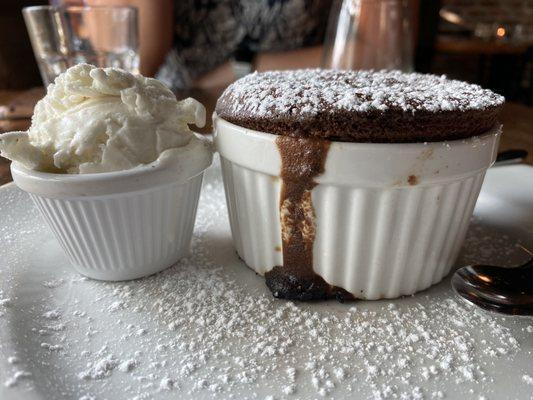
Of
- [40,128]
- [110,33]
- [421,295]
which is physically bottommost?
[421,295]

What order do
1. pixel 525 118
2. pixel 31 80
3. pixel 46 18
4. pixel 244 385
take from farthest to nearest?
pixel 31 80 < pixel 525 118 < pixel 46 18 < pixel 244 385

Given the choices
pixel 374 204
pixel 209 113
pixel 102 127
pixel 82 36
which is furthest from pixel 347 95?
pixel 82 36

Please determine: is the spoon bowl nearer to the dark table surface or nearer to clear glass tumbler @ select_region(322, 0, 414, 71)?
the dark table surface

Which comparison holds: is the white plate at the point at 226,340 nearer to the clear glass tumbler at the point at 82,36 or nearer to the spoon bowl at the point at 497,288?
the spoon bowl at the point at 497,288

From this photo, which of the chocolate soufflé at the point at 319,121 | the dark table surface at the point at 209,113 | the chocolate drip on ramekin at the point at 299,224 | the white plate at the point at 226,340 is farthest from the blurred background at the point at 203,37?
the chocolate drip on ramekin at the point at 299,224

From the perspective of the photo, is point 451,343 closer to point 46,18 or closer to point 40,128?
point 40,128

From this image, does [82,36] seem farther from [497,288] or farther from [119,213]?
[497,288]

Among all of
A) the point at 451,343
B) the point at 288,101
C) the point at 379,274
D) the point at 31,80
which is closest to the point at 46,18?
the point at 31,80
